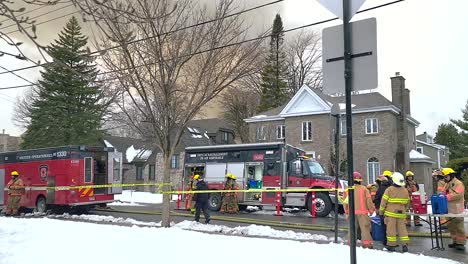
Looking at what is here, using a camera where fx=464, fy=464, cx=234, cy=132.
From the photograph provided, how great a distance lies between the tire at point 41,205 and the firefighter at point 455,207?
16.3 metres

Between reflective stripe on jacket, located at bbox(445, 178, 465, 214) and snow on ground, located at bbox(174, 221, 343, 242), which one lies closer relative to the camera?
reflective stripe on jacket, located at bbox(445, 178, 465, 214)

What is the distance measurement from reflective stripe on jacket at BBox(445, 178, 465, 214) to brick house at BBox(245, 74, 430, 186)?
920 inches

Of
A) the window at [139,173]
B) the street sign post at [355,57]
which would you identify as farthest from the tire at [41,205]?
the window at [139,173]

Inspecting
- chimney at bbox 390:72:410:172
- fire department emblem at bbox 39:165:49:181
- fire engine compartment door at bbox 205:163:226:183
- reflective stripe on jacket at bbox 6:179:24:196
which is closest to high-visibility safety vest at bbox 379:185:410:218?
fire engine compartment door at bbox 205:163:226:183

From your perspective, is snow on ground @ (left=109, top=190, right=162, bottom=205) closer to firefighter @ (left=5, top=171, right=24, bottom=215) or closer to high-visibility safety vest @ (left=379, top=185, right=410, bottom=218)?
firefighter @ (left=5, top=171, right=24, bottom=215)

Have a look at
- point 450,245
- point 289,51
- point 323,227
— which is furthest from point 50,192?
point 289,51

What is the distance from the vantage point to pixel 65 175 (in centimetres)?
1952

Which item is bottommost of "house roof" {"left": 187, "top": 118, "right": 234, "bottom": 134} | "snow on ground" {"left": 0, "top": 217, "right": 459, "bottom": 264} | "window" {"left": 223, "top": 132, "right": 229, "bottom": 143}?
"snow on ground" {"left": 0, "top": 217, "right": 459, "bottom": 264}

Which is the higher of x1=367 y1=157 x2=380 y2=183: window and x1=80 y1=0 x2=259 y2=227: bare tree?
x1=80 y1=0 x2=259 y2=227: bare tree

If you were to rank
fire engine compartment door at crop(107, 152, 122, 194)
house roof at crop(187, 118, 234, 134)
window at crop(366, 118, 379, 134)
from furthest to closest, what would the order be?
house roof at crop(187, 118, 234, 134) < window at crop(366, 118, 379, 134) < fire engine compartment door at crop(107, 152, 122, 194)

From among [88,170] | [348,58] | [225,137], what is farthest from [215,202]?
[225,137]

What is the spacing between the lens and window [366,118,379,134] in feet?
118

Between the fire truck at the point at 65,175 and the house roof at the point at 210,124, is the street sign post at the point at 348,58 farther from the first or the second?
the house roof at the point at 210,124

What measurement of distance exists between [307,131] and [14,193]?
80.7 feet
